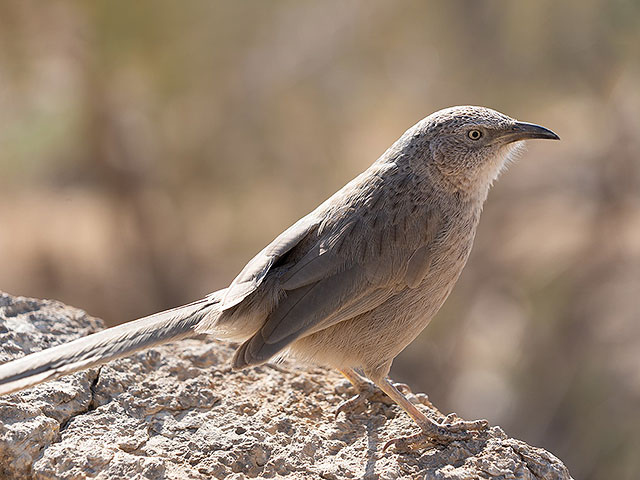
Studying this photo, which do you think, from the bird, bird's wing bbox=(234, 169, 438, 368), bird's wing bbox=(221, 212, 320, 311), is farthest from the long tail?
bird's wing bbox=(234, 169, 438, 368)

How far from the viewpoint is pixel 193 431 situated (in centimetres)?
383

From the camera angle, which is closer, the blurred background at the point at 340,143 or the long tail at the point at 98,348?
the long tail at the point at 98,348

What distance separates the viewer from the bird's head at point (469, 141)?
13.7 feet

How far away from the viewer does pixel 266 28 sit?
9.66 m

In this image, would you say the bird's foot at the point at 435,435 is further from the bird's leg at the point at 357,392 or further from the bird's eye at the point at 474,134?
the bird's eye at the point at 474,134

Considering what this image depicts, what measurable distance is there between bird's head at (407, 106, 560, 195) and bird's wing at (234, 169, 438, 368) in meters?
0.35

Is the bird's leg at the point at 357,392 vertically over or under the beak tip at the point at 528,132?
under

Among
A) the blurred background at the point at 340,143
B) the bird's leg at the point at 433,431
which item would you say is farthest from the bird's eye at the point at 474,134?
the blurred background at the point at 340,143

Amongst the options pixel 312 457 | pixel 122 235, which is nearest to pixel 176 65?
pixel 122 235

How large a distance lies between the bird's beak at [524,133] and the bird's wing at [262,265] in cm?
124

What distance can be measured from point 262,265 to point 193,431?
97 centimetres

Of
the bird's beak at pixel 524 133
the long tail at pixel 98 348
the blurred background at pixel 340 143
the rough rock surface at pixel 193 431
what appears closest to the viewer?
the long tail at pixel 98 348

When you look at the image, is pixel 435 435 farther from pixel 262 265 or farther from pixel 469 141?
pixel 469 141

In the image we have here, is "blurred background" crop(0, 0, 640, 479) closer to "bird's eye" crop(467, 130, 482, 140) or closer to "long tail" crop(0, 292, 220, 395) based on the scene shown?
"bird's eye" crop(467, 130, 482, 140)
